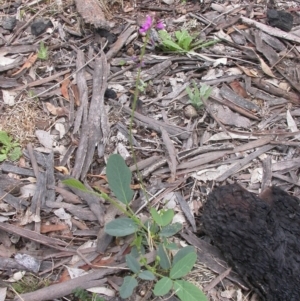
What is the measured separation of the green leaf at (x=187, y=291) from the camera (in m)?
1.96

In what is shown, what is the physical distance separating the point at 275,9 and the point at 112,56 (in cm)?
115

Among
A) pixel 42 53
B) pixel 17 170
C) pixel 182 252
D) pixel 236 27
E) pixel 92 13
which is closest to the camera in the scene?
pixel 182 252

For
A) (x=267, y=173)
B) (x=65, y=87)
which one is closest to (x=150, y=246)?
(x=267, y=173)

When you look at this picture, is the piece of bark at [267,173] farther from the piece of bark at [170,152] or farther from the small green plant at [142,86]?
the small green plant at [142,86]

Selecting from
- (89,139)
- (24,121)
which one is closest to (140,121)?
(89,139)

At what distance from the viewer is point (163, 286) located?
198 centimetres

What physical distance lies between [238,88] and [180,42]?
0.45 metres

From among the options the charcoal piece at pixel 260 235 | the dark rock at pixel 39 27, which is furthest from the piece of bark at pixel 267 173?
the dark rock at pixel 39 27

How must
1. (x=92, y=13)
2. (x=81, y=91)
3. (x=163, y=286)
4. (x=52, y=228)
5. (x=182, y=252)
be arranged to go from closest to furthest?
(x=163, y=286) < (x=182, y=252) < (x=52, y=228) < (x=81, y=91) < (x=92, y=13)

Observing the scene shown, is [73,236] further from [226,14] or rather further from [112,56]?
[226,14]

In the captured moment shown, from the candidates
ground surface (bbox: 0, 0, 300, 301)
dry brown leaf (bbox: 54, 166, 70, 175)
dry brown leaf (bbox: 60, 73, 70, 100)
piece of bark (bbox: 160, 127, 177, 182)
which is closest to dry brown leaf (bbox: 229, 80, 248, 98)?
Result: ground surface (bbox: 0, 0, 300, 301)

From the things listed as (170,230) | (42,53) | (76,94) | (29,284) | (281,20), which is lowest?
(29,284)

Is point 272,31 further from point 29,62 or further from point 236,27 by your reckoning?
point 29,62

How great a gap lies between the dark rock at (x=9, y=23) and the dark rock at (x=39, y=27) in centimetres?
12
